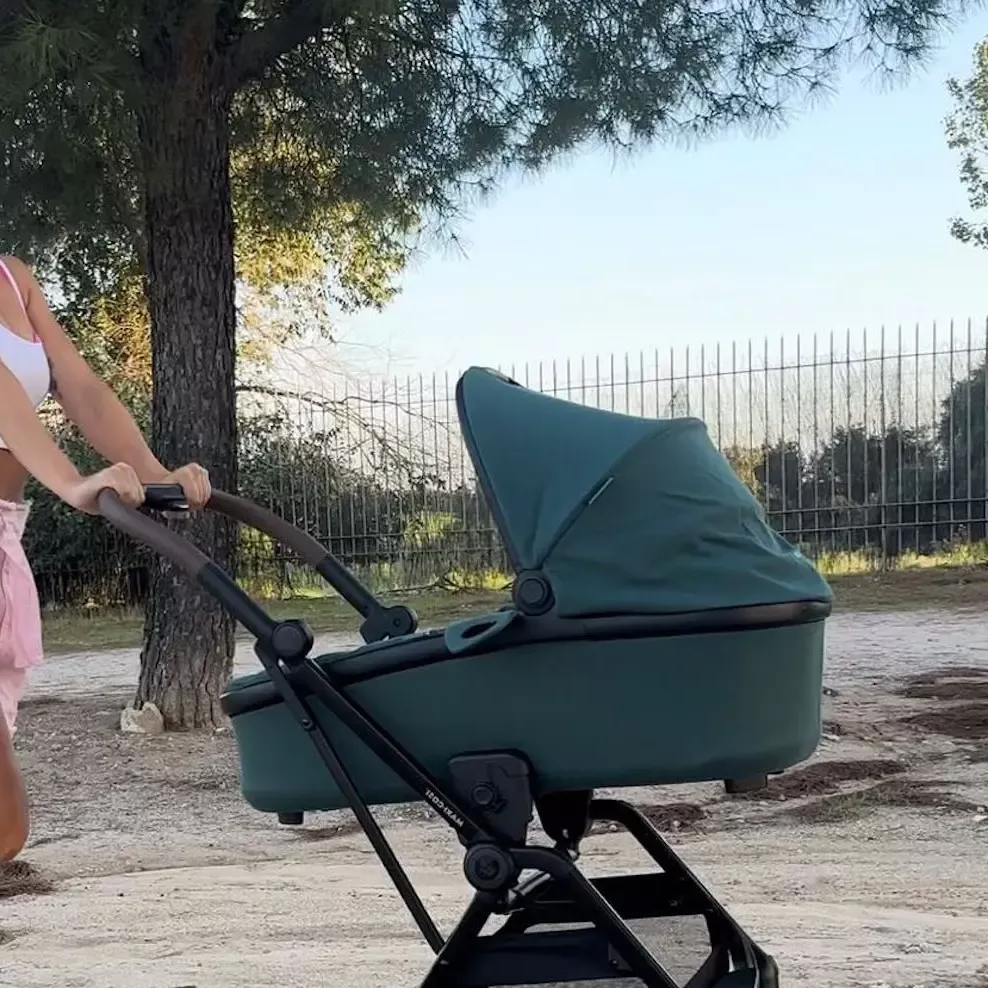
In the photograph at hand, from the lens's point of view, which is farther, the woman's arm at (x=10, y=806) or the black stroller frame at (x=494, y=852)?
the woman's arm at (x=10, y=806)

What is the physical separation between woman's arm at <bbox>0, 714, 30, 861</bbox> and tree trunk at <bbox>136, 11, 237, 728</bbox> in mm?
4043

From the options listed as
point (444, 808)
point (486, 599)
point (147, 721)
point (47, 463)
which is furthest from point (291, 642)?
point (486, 599)

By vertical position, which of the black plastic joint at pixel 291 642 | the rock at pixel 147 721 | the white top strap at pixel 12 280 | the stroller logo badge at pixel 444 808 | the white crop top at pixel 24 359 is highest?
the white top strap at pixel 12 280

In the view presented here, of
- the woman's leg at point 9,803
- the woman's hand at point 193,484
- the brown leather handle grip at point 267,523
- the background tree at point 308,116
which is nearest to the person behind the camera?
the woman's hand at point 193,484

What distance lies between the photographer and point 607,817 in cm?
256

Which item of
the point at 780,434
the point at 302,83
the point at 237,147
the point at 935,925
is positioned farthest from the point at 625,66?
the point at 780,434

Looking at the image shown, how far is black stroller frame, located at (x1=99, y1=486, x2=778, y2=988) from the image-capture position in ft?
6.93

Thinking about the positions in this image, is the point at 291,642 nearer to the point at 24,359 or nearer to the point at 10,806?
the point at 10,806

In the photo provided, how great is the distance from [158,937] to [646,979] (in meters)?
1.85

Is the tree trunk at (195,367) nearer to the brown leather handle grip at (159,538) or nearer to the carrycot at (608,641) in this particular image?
the brown leather handle grip at (159,538)

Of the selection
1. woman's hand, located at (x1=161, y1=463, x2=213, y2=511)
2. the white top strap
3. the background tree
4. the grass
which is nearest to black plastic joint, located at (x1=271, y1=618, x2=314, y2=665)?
woman's hand, located at (x1=161, y1=463, x2=213, y2=511)

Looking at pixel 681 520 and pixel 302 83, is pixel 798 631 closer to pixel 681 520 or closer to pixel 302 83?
pixel 681 520

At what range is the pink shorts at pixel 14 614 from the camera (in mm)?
2674

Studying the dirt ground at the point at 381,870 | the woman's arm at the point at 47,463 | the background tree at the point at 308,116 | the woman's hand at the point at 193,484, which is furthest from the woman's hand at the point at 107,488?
the background tree at the point at 308,116
